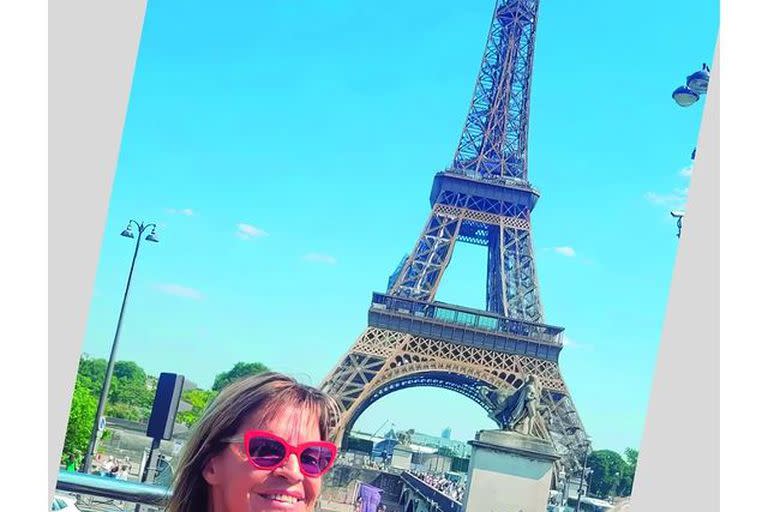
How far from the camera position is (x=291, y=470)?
136 cm

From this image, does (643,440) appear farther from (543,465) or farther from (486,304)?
(486,304)

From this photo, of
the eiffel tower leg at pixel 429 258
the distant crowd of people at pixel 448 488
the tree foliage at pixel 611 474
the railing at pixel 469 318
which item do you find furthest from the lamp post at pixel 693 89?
the tree foliage at pixel 611 474

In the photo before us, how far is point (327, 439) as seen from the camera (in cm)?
148

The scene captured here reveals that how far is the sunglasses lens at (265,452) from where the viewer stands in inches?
52.9

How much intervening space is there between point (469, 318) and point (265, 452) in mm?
23856

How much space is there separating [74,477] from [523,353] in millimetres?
23111

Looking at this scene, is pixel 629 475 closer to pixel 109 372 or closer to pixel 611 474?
pixel 611 474

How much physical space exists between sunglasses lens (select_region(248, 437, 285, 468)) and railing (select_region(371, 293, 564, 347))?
22.9 m

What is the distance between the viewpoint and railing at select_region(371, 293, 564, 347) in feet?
80.3

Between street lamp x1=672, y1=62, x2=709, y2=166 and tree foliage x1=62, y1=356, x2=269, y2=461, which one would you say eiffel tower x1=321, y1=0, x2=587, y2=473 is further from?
street lamp x1=672, y1=62, x2=709, y2=166

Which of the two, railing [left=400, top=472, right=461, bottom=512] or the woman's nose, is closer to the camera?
the woman's nose

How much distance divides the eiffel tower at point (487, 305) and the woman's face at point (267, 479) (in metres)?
20.0

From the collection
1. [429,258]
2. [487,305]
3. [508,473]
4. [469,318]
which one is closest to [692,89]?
[508,473]

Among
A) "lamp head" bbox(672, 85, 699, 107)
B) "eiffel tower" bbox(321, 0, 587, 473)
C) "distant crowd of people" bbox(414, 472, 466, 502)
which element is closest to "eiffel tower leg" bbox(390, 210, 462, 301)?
"eiffel tower" bbox(321, 0, 587, 473)
